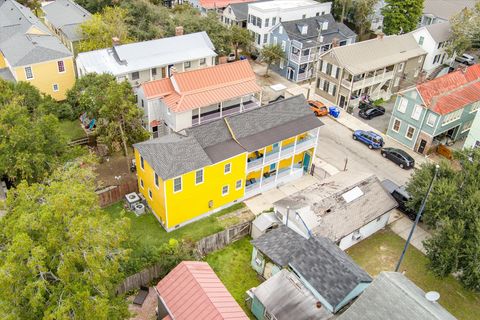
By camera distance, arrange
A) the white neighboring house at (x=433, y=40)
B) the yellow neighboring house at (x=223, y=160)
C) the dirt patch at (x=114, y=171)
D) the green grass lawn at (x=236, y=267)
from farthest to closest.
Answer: the white neighboring house at (x=433, y=40) < the dirt patch at (x=114, y=171) < the yellow neighboring house at (x=223, y=160) < the green grass lawn at (x=236, y=267)

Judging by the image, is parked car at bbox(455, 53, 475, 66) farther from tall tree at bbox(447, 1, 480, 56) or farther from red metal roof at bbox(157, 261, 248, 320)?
red metal roof at bbox(157, 261, 248, 320)

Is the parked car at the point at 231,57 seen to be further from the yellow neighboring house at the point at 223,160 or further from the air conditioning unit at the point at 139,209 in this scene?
the air conditioning unit at the point at 139,209

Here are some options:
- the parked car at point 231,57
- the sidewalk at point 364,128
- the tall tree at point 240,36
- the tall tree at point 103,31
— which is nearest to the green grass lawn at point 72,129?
the tall tree at point 103,31

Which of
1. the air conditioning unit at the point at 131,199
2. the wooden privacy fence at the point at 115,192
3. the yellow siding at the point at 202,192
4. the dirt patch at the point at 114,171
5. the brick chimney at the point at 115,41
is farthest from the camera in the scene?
the brick chimney at the point at 115,41

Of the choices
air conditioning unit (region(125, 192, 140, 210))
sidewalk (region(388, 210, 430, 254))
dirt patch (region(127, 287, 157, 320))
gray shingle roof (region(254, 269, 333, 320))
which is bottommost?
dirt patch (region(127, 287, 157, 320))

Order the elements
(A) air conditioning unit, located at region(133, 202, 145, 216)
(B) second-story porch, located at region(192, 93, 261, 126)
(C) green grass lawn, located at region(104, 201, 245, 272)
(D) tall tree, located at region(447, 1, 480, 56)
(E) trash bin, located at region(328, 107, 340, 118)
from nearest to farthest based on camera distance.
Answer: (C) green grass lawn, located at region(104, 201, 245, 272), (A) air conditioning unit, located at region(133, 202, 145, 216), (B) second-story porch, located at region(192, 93, 261, 126), (E) trash bin, located at region(328, 107, 340, 118), (D) tall tree, located at region(447, 1, 480, 56)

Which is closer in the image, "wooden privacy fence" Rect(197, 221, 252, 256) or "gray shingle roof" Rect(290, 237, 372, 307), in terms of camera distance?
"gray shingle roof" Rect(290, 237, 372, 307)

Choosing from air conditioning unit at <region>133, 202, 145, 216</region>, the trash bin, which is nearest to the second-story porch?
the trash bin
